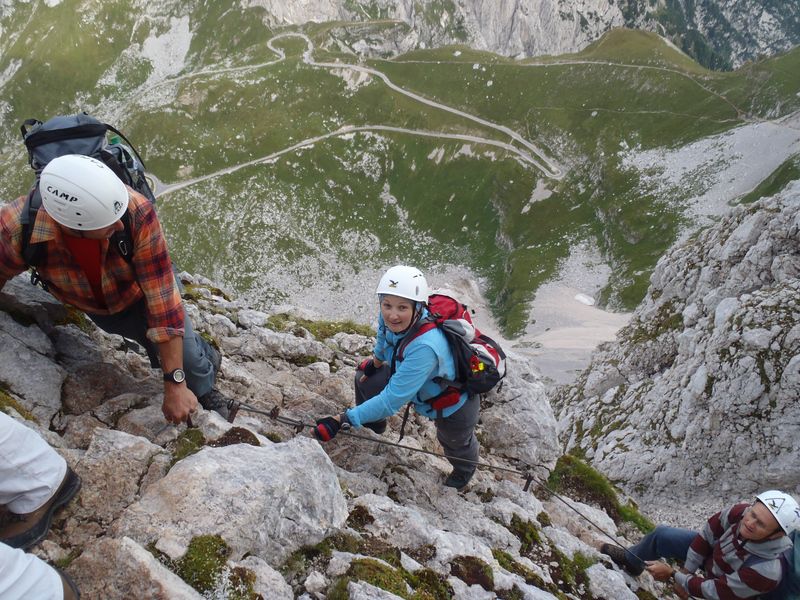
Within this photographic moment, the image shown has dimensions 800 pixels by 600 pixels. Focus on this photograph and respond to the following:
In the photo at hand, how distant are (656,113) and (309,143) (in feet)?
300

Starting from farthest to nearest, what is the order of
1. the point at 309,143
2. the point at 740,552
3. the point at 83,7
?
the point at 83,7, the point at 309,143, the point at 740,552

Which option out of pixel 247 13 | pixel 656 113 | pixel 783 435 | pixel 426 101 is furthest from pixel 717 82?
pixel 247 13

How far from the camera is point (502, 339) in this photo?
8506 centimetres

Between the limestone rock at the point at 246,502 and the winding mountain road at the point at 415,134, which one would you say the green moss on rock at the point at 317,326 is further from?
the winding mountain road at the point at 415,134

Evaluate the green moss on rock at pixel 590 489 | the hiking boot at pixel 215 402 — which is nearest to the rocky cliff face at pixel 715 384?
the green moss on rock at pixel 590 489

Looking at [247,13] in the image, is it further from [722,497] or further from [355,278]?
[722,497]

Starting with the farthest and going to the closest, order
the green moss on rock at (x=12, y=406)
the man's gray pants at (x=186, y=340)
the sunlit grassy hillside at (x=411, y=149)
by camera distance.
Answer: the sunlit grassy hillside at (x=411, y=149) → the man's gray pants at (x=186, y=340) → the green moss on rock at (x=12, y=406)

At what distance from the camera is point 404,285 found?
8.69 m

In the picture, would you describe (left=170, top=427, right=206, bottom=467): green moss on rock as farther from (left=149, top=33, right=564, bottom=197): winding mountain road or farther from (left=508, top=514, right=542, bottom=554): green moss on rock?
(left=149, top=33, right=564, bottom=197): winding mountain road

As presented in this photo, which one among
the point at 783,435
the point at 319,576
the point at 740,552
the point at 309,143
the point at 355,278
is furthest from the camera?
the point at 309,143

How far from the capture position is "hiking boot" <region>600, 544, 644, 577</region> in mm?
11328

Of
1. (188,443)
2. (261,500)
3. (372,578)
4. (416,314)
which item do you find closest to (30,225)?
(188,443)

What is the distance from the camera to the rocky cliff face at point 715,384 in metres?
23.0

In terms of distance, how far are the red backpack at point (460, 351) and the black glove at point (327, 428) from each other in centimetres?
167
